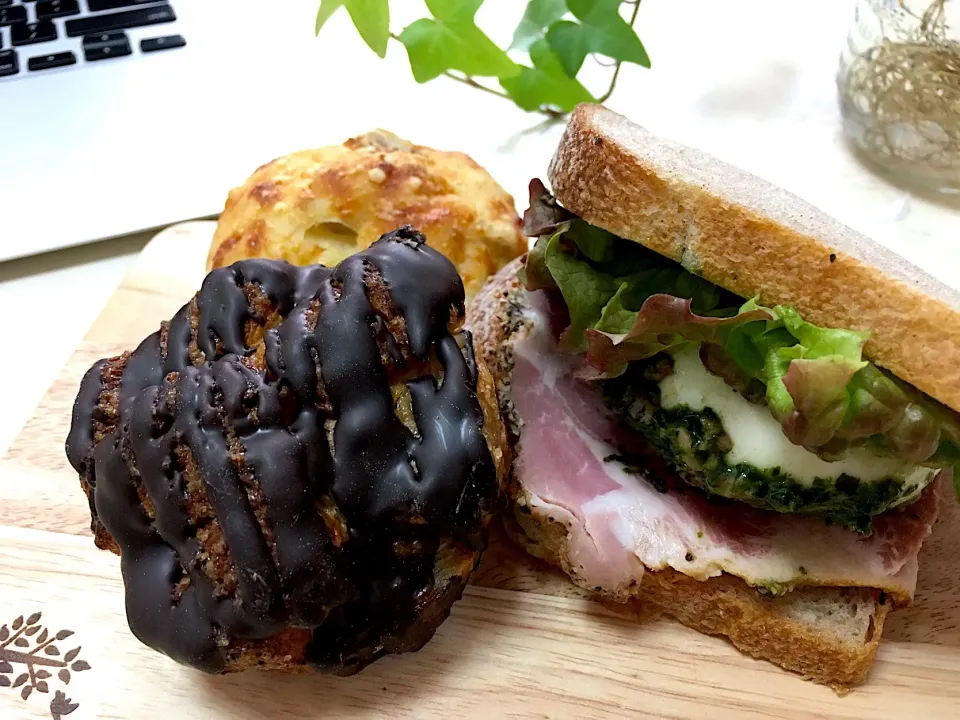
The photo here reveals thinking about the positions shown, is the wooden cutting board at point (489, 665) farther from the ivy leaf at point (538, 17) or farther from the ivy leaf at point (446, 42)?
the ivy leaf at point (538, 17)

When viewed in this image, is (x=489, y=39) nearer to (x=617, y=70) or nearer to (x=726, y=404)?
(x=617, y=70)

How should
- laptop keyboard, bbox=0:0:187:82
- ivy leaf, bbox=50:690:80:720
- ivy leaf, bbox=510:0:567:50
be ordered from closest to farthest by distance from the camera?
1. ivy leaf, bbox=50:690:80:720
2. ivy leaf, bbox=510:0:567:50
3. laptop keyboard, bbox=0:0:187:82

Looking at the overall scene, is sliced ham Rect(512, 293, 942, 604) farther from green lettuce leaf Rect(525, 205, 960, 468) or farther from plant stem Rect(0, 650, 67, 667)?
plant stem Rect(0, 650, 67, 667)

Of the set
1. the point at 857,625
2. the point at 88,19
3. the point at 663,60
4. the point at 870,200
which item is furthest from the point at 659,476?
the point at 88,19

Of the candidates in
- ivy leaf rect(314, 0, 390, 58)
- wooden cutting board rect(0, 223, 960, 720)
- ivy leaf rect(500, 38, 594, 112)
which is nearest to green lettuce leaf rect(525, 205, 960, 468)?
wooden cutting board rect(0, 223, 960, 720)

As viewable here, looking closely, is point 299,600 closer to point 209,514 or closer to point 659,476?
point 209,514

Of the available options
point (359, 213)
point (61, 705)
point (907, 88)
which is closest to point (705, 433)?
point (359, 213)

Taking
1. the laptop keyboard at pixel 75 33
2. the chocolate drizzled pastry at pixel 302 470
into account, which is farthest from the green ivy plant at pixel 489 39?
the laptop keyboard at pixel 75 33
